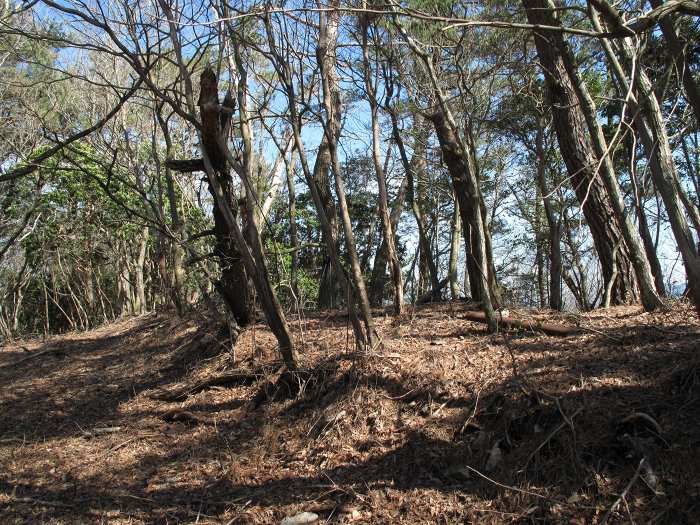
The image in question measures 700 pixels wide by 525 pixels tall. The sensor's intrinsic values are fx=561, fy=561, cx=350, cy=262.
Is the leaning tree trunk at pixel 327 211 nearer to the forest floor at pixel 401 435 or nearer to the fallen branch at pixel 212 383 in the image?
the forest floor at pixel 401 435

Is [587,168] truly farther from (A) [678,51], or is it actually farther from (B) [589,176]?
(A) [678,51]

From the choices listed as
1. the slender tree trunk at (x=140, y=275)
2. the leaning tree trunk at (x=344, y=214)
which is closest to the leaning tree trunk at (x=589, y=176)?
the leaning tree trunk at (x=344, y=214)

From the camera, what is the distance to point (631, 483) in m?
3.13

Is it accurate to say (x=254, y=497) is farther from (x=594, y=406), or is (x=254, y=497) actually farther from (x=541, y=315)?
(x=541, y=315)

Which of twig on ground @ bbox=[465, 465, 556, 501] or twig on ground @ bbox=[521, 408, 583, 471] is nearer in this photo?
twig on ground @ bbox=[465, 465, 556, 501]

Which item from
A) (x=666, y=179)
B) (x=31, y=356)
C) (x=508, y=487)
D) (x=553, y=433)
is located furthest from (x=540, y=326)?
(x=31, y=356)

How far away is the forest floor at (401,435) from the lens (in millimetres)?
3361

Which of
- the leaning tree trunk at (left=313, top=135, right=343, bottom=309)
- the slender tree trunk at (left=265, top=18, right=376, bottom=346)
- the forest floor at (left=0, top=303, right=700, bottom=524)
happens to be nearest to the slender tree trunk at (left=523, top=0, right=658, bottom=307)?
the forest floor at (left=0, top=303, right=700, bottom=524)

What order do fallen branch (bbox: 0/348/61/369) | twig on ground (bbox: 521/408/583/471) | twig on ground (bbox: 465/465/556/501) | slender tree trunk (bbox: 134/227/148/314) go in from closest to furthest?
twig on ground (bbox: 465/465/556/501) → twig on ground (bbox: 521/408/583/471) → fallen branch (bbox: 0/348/61/369) → slender tree trunk (bbox: 134/227/148/314)

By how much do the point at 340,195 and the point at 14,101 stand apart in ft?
38.3

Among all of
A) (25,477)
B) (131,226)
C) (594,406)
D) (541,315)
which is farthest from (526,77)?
(131,226)

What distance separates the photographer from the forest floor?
3361 millimetres

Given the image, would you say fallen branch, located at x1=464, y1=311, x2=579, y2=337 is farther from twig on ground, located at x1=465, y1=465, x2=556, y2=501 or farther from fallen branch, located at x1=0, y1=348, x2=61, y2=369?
fallen branch, located at x1=0, y1=348, x2=61, y2=369

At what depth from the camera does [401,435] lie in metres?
4.30
